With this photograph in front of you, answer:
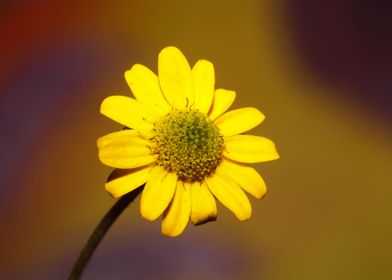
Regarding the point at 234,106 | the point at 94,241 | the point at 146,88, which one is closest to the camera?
the point at 94,241

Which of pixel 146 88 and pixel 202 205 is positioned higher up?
pixel 146 88

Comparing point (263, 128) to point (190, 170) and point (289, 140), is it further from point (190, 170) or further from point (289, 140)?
point (190, 170)

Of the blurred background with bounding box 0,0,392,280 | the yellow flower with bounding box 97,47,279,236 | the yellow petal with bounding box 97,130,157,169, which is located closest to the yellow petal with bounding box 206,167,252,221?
the yellow flower with bounding box 97,47,279,236

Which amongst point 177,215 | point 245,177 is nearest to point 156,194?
point 177,215

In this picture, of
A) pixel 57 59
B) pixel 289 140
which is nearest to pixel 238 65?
pixel 289 140

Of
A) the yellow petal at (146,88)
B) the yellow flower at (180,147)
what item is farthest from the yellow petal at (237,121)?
the yellow petal at (146,88)

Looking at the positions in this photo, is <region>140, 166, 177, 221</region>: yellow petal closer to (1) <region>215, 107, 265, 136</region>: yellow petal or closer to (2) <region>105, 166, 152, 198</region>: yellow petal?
(2) <region>105, 166, 152, 198</region>: yellow petal

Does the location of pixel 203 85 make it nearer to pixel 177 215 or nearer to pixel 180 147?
pixel 180 147

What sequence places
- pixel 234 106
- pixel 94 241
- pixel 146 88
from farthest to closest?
pixel 234 106 < pixel 146 88 < pixel 94 241
